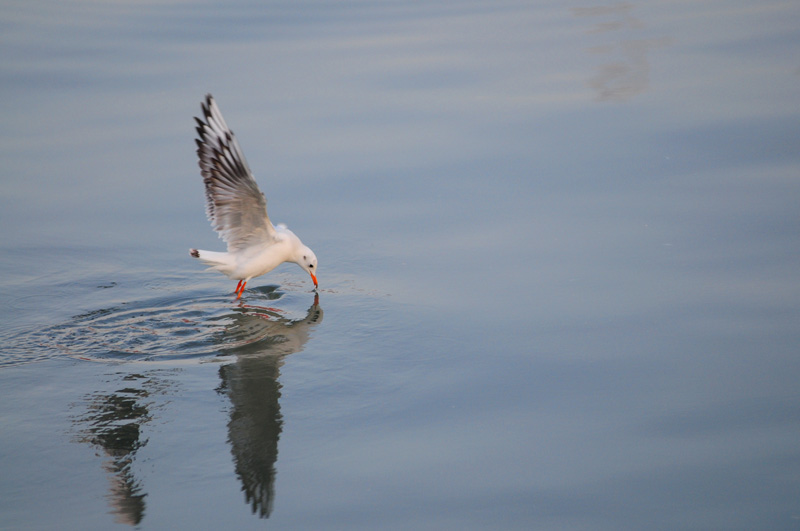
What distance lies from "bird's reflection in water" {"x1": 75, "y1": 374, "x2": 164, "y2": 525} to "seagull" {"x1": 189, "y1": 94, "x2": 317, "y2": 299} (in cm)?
→ 181

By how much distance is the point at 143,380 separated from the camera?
5.98 m

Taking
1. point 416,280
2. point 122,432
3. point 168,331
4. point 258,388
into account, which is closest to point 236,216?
point 168,331

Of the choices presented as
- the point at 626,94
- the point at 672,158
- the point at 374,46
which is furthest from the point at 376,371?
the point at 374,46

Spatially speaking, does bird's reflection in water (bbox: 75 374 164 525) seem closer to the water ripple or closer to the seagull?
the water ripple

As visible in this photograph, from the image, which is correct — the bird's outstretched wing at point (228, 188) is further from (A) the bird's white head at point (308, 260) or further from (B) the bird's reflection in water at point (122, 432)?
(B) the bird's reflection in water at point (122, 432)

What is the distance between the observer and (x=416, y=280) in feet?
24.1

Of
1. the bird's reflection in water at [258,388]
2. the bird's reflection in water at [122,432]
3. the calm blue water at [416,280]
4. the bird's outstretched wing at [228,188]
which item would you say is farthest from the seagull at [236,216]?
the bird's reflection in water at [122,432]

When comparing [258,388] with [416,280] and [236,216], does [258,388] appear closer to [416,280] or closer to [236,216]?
[416,280]

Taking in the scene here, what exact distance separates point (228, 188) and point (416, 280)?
5.39 ft

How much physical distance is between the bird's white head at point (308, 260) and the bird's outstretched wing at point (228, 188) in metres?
0.30

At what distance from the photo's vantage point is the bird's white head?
754 cm

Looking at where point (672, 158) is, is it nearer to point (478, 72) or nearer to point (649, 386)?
point (478, 72)

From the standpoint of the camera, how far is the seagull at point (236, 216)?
293 inches

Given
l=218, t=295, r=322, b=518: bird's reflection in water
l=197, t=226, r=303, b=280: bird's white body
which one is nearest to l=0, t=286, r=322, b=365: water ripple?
l=218, t=295, r=322, b=518: bird's reflection in water
